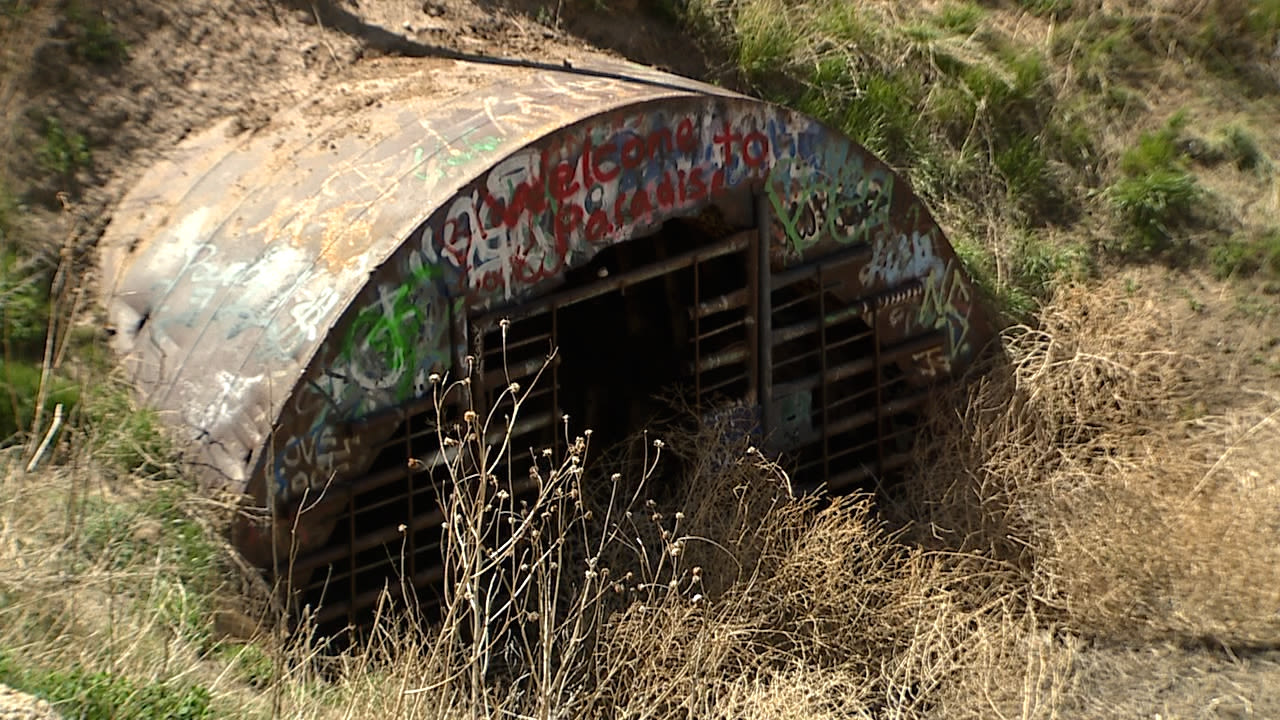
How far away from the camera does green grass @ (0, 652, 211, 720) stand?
4.21 m

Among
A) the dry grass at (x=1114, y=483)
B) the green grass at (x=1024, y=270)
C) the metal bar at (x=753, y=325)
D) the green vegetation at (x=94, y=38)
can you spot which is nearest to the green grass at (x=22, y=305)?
the green vegetation at (x=94, y=38)

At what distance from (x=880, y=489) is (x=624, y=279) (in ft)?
6.98

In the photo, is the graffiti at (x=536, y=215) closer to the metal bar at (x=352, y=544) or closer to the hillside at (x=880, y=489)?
the metal bar at (x=352, y=544)

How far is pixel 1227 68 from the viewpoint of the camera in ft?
37.0

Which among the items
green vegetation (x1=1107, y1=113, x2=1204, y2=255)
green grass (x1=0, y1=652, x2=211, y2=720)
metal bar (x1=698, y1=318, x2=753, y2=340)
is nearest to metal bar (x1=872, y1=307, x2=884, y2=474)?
metal bar (x1=698, y1=318, x2=753, y2=340)

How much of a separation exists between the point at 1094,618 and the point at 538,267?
322cm

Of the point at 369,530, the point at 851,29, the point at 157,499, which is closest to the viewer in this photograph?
the point at 157,499

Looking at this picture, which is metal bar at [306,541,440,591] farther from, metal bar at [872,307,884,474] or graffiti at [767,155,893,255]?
metal bar at [872,307,884,474]

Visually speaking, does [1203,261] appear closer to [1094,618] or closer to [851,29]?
[851,29]

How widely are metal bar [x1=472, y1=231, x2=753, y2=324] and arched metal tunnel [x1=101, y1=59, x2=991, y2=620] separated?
1 cm

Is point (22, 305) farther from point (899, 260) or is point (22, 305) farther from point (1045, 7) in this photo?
point (1045, 7)

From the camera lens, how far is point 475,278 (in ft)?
19.6

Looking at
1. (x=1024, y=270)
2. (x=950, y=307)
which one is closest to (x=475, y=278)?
(x=950, y=307)

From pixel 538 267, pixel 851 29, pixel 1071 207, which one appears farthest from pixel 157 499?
pixel 1071 207
